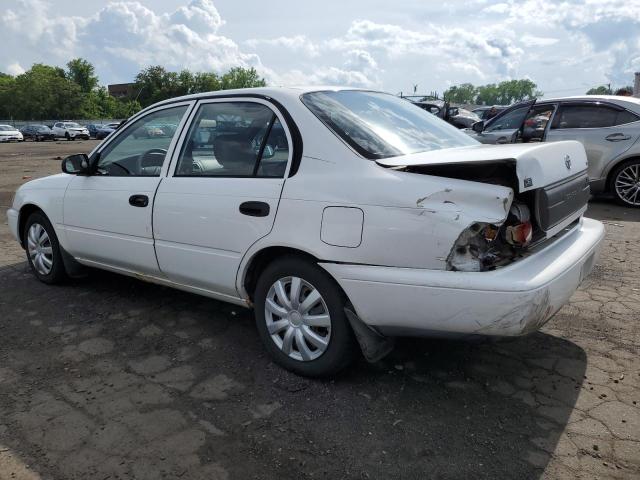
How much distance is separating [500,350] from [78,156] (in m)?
3.55

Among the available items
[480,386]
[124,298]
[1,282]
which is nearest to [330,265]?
[480,386]

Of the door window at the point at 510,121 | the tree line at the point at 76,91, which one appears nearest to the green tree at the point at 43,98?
the tree line at the point at 76,91

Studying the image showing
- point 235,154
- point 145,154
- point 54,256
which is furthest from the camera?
point 54,256

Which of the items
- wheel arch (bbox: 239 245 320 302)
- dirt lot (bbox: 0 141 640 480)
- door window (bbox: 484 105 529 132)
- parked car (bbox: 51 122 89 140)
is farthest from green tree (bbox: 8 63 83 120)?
wheel arch (bbox: 239 245 320 302)

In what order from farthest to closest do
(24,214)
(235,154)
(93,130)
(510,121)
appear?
1. (93,130)
2. (510,121)
3. (24,214)
4. (235,154)

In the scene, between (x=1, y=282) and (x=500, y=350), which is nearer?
(x=500, y=350)

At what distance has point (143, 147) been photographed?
164 inches

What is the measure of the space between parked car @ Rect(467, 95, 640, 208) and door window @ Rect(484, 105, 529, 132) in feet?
2.37

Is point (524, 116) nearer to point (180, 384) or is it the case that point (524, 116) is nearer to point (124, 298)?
point (124, 298)

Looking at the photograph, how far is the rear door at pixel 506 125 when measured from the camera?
30.1 feet

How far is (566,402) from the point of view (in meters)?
2.89

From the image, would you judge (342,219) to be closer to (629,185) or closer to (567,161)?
(567,161)

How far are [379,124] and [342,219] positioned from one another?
2.55 ft

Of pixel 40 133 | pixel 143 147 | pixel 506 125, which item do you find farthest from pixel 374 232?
pixel 40 133
